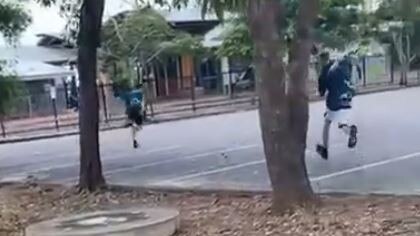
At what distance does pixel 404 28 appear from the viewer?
3694 centimetres

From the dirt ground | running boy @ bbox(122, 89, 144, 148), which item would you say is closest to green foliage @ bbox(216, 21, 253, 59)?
running boy @ bbox(122, 89, 144, 148)

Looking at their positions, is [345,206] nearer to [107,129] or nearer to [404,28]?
[107,129]

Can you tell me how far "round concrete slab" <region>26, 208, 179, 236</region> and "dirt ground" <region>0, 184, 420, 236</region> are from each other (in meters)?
0.26

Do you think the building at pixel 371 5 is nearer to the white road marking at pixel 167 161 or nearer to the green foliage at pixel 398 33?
the green foliage at pixel 398 33

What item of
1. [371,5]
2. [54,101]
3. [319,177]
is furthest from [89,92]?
[371,5]

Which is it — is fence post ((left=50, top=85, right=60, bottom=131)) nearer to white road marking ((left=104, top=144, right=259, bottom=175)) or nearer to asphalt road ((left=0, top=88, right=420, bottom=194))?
asphalt road ((left=0, top=88, right=420, bottom=194))

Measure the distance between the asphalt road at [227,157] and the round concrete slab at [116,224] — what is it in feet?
9.78

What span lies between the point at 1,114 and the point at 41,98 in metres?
9.03

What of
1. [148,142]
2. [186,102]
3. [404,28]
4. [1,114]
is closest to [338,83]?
[148,142]

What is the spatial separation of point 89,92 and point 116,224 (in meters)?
4.58

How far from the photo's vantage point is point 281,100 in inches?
343

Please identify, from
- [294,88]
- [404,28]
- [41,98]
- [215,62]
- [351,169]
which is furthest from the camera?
[215,62]

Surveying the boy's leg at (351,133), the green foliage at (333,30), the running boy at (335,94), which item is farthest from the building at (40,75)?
the running boy at (335,94)

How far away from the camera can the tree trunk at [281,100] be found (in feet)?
28.4
